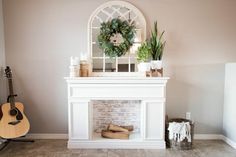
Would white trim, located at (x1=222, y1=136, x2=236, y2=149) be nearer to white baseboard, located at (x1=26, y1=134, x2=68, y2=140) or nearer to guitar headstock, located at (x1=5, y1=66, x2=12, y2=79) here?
white baseboard, located at (x1=26, y1=134, x2=68, y2=140)

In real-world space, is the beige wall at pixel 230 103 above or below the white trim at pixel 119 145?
above

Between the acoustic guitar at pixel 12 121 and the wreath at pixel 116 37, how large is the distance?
4.77 feet

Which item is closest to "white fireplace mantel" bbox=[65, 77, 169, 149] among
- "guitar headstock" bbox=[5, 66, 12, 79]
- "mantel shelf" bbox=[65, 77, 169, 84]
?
"mantel shelf" bbox=[65, 77, 169, 84]

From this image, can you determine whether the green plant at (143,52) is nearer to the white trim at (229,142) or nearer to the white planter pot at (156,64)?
the white planter pot at (156,64)

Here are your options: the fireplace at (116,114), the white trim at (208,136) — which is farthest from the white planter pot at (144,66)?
the white trim at (208,136)

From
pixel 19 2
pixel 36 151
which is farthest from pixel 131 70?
pixel 19 2

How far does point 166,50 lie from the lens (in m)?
3.25

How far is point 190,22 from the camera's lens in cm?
322

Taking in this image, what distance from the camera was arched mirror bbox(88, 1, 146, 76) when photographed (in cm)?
319

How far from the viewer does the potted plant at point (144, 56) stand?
3033 millimetres

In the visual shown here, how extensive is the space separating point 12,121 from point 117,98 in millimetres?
1425

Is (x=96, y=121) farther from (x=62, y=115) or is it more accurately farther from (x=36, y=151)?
(x=36, y=151)

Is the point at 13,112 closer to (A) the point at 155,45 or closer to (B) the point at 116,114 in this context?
(B) the point at 116,114

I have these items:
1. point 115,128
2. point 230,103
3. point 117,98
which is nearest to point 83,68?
point 117,98
